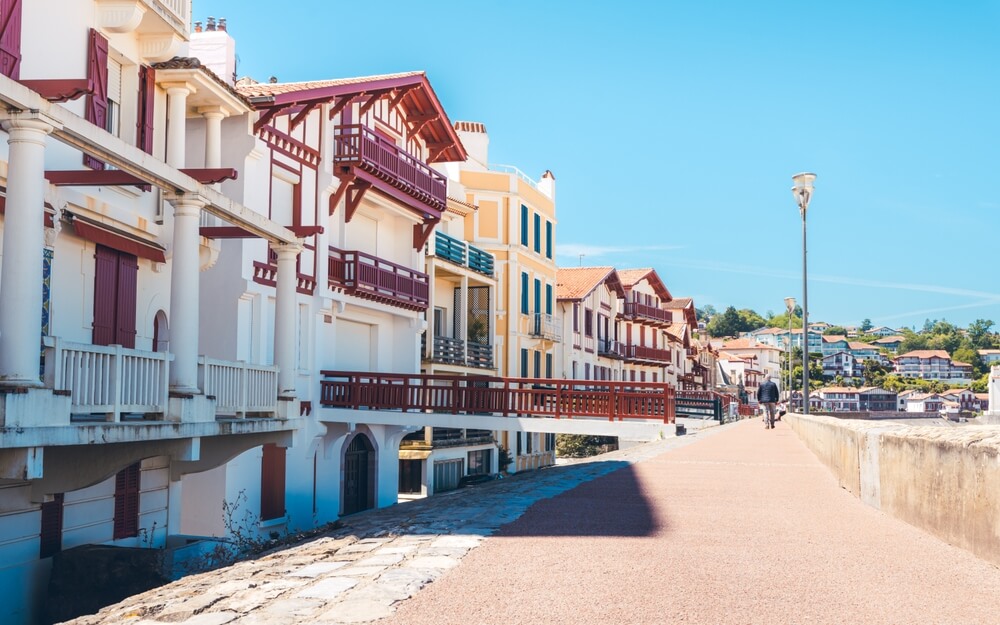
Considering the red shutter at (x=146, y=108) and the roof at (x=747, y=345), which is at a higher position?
the roof at (x=747, y=345)

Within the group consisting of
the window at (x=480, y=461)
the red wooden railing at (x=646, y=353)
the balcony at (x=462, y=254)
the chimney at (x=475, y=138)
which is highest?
the chimney at (x=475, y=138)

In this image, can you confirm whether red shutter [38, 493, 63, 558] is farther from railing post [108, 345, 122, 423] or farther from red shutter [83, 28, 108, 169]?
red shutter [83, 28, 108, 169]

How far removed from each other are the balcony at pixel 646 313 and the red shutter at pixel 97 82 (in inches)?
1911

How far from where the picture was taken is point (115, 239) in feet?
47.2

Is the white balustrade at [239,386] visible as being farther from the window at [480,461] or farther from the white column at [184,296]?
the window at [480,461]

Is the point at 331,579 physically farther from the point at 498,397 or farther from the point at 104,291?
the point at 498,397

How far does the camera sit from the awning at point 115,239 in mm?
13586

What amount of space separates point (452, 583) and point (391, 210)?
63.4ft

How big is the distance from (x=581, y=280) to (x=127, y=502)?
131 feet

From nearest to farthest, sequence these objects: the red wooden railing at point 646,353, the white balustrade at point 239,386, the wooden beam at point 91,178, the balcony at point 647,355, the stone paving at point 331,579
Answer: the stone paving at point 331,579
the wooden beam at point 91,178
the white balustrade at point 239,386
the red wooden railing at point 646,353
the balcony at point 647,355

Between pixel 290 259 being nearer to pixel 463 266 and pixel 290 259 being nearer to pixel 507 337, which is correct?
pixel 463 266

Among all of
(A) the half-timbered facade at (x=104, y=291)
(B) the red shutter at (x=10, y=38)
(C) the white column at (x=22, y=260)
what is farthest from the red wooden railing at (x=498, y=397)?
(C) the white column at (x=22, y=260)

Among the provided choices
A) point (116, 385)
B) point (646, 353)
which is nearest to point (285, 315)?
point (116, 385)

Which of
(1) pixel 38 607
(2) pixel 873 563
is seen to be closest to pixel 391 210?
(1) pixel 38 607
